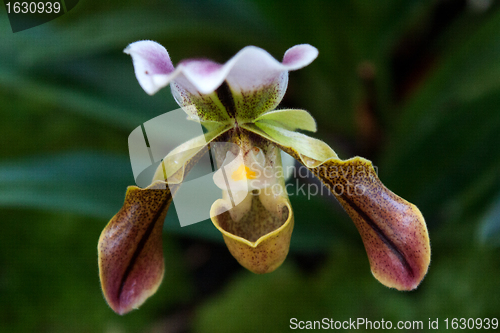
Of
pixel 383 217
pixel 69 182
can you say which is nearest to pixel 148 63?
pixel 383 217

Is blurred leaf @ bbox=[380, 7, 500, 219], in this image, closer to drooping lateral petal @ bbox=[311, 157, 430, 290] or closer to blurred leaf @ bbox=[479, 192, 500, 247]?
blurred leaf @ bbox=[479, 192, 500, 247]

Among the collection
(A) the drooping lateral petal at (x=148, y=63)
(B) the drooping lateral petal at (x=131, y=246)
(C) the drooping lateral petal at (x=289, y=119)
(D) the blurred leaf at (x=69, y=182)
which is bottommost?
(D) the blurred leaf at (x=69, y=182)

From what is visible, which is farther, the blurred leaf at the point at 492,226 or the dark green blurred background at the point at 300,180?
the dark green blurred background at the point at 300,180

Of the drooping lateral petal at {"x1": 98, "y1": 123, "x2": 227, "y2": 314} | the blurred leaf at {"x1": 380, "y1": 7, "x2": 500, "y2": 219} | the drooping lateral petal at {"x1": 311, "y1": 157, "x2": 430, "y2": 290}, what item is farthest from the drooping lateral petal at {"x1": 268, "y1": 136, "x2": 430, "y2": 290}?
the blurred leaf at {"x1": 380, "y1": 7, "x2": 500, "y2": 219}

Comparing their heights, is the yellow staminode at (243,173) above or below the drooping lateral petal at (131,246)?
above

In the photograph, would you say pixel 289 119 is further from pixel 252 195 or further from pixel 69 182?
pixel 69 182

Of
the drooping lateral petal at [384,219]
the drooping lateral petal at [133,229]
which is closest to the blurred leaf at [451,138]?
the drooping lateral petal at [384,219]

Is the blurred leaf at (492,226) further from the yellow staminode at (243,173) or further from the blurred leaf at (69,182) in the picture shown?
the blurred leaf at (69,182)
